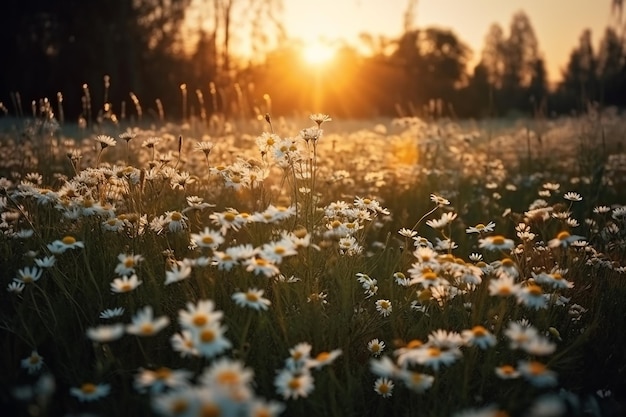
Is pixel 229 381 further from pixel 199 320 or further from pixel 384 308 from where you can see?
pixel 384 308

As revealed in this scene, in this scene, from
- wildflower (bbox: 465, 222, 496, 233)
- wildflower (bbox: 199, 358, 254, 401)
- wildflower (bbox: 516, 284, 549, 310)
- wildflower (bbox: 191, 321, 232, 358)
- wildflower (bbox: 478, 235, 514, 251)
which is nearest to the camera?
wildflower (bbox: 199, 358, 254, 401)

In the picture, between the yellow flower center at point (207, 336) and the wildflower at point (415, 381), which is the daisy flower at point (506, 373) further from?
the yellow flower center at point (207, 336)

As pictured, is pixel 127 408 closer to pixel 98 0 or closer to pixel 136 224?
pixel 136 224

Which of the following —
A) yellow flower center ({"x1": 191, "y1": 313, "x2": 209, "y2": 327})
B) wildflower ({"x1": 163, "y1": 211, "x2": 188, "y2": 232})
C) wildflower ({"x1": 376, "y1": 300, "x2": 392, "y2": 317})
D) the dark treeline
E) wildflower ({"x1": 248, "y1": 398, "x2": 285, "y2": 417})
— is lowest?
wildflower ({"x1": 376, "y1": 300, "x2": 392, "y2": 317})

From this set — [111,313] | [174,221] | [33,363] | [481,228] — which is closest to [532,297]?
[481,228]

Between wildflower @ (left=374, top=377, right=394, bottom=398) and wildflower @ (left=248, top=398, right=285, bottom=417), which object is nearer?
wildflower @ (left=248, top=398, right=285, bottom=417)

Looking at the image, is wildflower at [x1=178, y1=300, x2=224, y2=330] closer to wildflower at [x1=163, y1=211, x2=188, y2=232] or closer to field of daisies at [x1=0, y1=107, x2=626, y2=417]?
field of daisies at [x1=0, y1=107, x2=626, y2=417]

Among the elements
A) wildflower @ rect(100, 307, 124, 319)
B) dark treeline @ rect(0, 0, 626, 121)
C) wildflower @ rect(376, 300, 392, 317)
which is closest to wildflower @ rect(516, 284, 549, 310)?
wildflower @ rect(376, 300, 392, 317)

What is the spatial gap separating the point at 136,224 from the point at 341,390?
4.14 feet

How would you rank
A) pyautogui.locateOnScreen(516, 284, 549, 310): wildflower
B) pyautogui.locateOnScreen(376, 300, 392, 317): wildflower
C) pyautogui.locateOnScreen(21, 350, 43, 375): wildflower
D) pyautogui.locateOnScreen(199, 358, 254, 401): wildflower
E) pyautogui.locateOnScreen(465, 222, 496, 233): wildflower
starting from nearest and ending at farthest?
pyautogui.locateOnScreen(199, 358, 254, 401): wildflower < pyautogui.locateOnScreen(516, 284, 549, 310): wildflower < pyautogui.locateOnScreen(21, 350, 43, 375): wildflower < pyautogui.locateOnScreen(376, 300, 392, 317): wildflower < pyautogui.locateOnScreen(465, 222, 496, 233): wildflower

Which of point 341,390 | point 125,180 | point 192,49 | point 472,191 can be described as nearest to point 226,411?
point 341,390

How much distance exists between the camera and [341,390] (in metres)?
1.73

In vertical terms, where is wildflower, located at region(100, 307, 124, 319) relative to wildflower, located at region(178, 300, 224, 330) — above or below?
below

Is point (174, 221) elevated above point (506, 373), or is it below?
above
